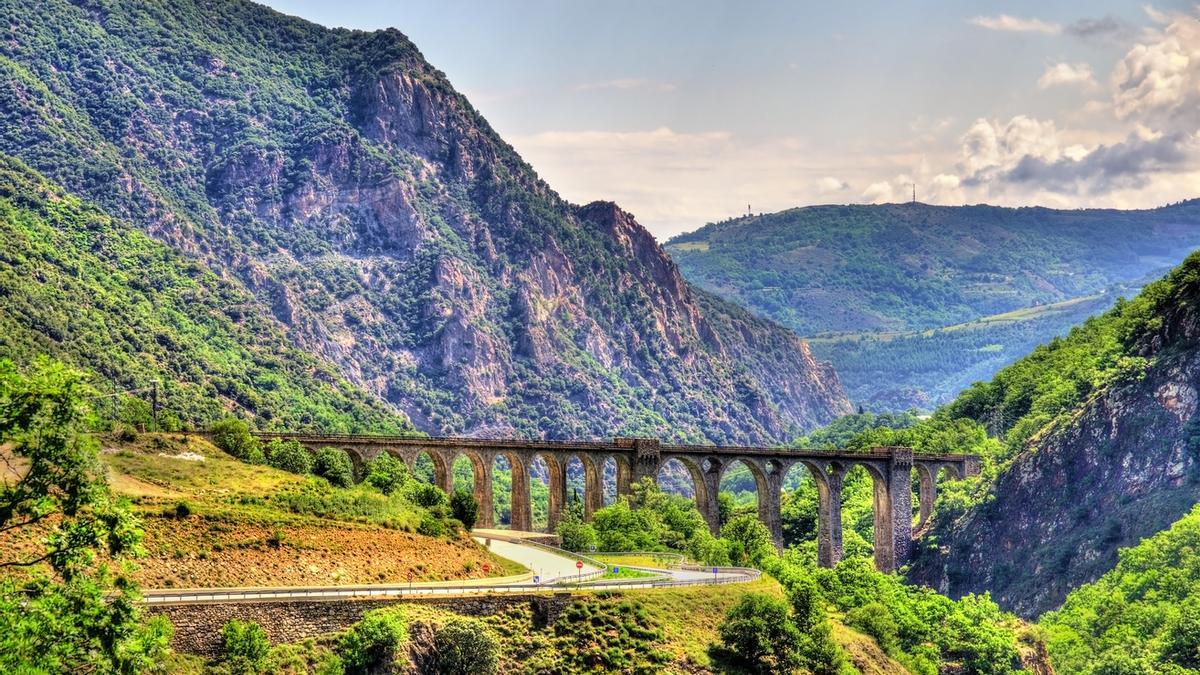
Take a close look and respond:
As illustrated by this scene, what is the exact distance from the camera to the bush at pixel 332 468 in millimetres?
127188

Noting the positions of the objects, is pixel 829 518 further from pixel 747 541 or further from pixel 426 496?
pixel 426 496


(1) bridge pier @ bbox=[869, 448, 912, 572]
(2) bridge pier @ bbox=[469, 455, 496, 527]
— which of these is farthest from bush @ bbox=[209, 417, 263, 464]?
Result: (1) bridge pier @ bbox=[869, 448, 912, 572]

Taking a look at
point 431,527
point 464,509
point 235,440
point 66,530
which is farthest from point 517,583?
point 66,530

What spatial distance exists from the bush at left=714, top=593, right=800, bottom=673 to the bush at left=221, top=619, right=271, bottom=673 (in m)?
27.7

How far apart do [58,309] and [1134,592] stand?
121 m

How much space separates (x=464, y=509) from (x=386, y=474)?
13698 mm

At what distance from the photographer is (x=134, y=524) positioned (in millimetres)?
57031

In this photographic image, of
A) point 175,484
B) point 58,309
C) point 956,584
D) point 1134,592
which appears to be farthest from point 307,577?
point 58,309

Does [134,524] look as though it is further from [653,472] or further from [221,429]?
[653,472]

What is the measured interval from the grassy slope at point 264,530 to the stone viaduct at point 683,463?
122 ft

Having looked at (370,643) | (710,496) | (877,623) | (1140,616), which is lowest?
(1140,616)

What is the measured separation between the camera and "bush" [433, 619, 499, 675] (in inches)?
3182

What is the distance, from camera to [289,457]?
411 feet

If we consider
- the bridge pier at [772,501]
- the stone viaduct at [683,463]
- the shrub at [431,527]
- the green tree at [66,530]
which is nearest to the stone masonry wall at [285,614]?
the green tree at [66,530]
